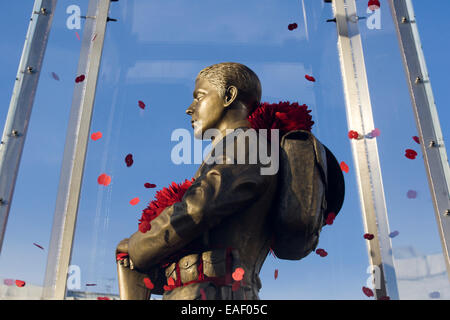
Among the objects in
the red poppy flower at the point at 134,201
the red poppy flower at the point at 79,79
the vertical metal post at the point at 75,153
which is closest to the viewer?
the vertical metal post at the point at 75,153

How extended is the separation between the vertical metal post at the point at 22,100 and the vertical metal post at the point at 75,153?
0.33 m

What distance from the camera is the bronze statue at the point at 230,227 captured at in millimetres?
2664

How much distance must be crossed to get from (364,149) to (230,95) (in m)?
1.13

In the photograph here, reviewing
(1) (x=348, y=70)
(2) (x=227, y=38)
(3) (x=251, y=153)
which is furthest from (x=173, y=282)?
(2) (x=227, y=38)

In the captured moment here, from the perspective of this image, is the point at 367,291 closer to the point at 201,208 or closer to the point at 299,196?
the point at 299,196

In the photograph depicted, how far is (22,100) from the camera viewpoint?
141 inches

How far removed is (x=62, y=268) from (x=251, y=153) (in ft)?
4.80

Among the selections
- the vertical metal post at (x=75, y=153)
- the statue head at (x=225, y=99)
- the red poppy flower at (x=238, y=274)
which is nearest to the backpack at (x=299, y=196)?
the red poppy flower at (x=238, y=274)

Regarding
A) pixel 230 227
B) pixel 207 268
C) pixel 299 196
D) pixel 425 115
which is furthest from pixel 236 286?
pixel 425 115

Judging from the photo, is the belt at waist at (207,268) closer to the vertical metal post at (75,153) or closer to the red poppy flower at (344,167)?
the vertical metal post at (75,153)

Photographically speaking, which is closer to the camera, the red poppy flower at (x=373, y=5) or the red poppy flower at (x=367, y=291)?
the red poppy flower at (x=367, y=291)

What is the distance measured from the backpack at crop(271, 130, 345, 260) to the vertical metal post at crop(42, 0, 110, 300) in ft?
4.49

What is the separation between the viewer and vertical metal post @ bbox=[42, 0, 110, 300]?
11.4 feet
